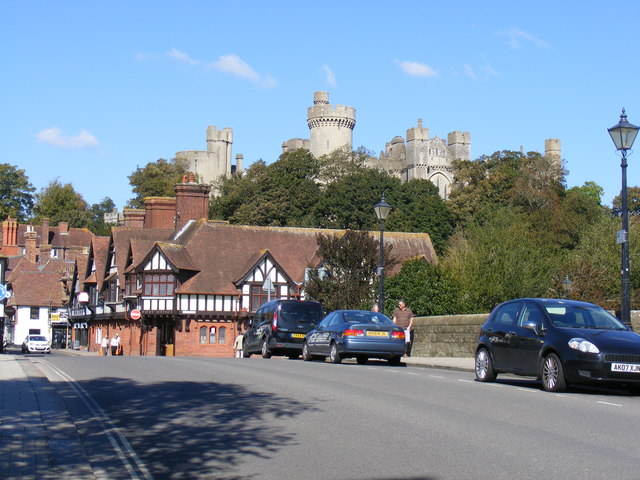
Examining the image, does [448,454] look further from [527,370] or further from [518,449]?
[527,370]

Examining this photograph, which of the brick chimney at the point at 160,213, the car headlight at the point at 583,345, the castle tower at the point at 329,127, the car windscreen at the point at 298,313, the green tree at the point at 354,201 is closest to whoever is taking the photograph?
the car headlight at the point at 583,345

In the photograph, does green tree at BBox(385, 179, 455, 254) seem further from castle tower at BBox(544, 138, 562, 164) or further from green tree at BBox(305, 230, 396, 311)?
castle tower at BBox(544, 138, 562, 164)

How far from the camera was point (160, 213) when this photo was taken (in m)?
65.8

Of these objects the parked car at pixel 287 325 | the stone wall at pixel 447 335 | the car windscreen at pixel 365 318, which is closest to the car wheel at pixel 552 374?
the car windscreen at pixel 365 318

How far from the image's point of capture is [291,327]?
87.4 feet

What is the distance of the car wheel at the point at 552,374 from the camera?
14.2 meters

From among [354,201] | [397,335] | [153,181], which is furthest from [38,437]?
[153,181]

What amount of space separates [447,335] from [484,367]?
9.66 m

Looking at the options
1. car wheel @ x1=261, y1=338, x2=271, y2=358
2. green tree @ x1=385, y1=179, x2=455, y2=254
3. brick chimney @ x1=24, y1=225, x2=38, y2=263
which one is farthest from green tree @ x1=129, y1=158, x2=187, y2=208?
car wheel @ x1=261, y1=338, x2=271, y2=358

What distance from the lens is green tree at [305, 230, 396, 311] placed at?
130ft

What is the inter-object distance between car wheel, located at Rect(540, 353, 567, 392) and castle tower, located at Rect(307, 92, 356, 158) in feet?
401

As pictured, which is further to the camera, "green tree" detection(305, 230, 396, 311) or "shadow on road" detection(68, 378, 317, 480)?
"green tree" detection(305, 230, 396, 311)

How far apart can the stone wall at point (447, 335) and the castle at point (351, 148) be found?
101296 millimetres

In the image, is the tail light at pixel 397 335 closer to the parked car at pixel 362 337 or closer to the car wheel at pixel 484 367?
the parked car at pixel 362 337
